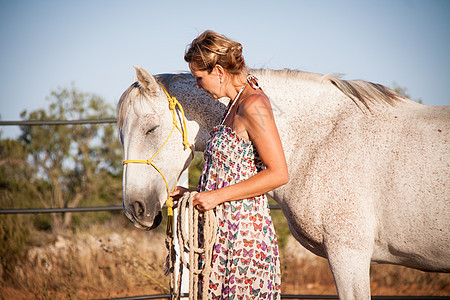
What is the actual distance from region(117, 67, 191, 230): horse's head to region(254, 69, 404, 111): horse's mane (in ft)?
2.76

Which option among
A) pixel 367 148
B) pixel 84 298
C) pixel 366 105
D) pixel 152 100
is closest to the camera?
pixel 367 148

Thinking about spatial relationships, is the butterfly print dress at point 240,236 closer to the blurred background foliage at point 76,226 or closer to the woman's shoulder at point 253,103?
the woman's shoulder at point 253,103

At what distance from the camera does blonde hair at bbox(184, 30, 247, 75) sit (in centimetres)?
168

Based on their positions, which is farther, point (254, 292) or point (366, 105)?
point (366, 105)

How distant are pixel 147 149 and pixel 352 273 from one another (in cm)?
127

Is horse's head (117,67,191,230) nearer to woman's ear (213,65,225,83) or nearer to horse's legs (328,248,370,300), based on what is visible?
woman's ear (213,65,225,83)

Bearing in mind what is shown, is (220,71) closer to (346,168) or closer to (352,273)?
(346,168)

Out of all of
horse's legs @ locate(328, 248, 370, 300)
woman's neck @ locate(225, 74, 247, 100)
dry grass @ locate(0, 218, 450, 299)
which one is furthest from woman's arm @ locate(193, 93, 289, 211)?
dry grass @ locate(0, 218, 450, 299)

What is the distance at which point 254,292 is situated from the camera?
1.63 m

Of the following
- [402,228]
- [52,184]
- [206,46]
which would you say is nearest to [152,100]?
[206,46]

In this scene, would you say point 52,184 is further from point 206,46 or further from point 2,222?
point 206,46

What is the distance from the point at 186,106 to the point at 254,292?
1.16 meters

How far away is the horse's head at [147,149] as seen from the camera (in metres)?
2.09

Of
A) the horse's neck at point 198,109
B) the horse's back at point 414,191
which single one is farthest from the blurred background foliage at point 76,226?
the horse's back at point 414,191
